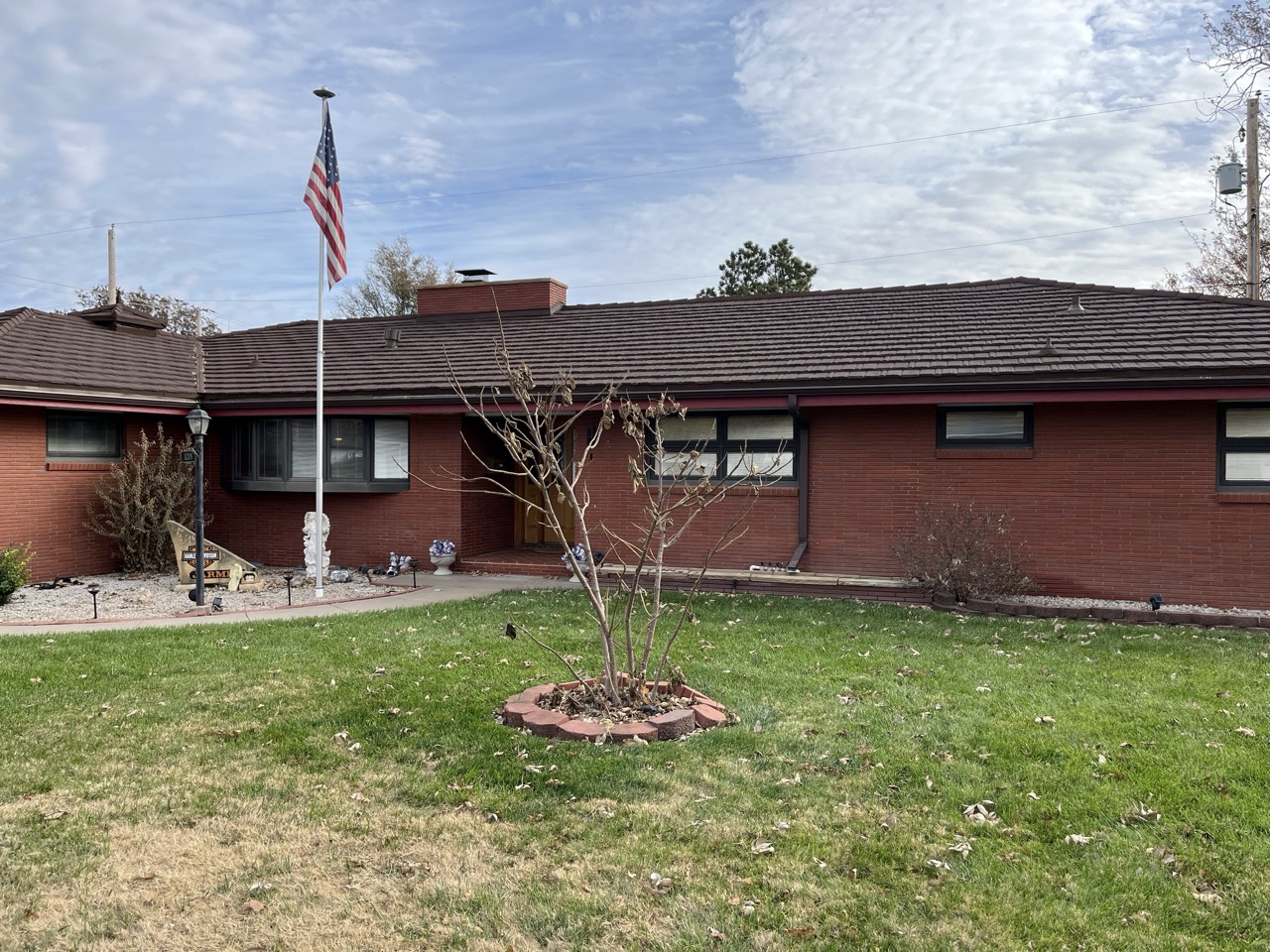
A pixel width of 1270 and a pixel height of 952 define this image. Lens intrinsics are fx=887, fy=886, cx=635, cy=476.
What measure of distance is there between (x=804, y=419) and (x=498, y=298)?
788 centimetres

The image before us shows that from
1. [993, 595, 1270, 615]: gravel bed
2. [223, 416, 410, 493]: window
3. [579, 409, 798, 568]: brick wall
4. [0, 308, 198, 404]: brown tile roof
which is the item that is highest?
[0, 308, 198, 404]: brown tile roof

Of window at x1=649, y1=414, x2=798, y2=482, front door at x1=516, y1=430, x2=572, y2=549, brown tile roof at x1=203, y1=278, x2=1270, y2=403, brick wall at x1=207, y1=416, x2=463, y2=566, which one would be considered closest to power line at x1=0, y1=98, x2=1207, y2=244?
brown tile roof at x1=203, y1=278, x2=1270, y2=403

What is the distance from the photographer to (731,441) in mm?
13227

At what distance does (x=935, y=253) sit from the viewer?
33281 millimetres

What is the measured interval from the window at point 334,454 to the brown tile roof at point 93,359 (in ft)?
5.10

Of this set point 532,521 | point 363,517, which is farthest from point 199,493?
point 532,521

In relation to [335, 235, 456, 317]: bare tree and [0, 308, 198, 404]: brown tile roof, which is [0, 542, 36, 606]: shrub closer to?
[0, 308, 198, 404]: brown tile roof

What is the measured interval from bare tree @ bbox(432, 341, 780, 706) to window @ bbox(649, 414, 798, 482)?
0.11m

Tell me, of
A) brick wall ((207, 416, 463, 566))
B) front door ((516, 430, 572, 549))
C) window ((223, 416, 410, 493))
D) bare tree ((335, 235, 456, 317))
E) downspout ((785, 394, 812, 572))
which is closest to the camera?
downspout ((785, 394, 812, 572))

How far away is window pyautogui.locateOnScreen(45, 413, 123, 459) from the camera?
13.7 m

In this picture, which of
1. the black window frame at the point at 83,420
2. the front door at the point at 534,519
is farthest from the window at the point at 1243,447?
the black window frame at the point at 83,420

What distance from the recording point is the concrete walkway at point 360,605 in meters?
9.70

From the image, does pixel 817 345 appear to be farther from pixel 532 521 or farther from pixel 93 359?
pixel 93 359

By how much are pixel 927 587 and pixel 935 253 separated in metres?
25.3
